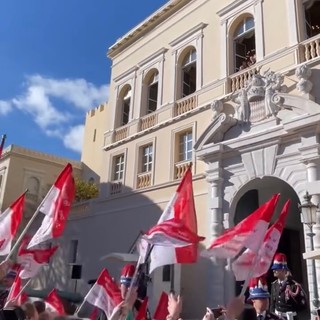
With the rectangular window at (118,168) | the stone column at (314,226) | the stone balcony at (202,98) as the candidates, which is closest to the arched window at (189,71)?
the stone balcony at (202,98)

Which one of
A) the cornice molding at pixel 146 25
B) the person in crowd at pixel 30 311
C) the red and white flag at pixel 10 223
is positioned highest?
the cornice molding at pixel 146 25

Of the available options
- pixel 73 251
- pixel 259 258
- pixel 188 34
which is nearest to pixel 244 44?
pixel 188 34

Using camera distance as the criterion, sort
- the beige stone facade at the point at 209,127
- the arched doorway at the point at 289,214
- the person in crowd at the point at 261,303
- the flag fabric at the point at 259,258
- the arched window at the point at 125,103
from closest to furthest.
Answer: the person in crowd at the point at 261,303, the flag fabric at the point at 259,258, the beige stone facade at the point at 209,127, the arched doorway at the point at 289,214, the arched window at the point at 125,103

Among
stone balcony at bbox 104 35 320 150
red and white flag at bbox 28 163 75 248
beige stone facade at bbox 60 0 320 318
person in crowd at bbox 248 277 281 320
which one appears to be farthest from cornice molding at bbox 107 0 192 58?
person in crowd at bbox 248 277 281 320

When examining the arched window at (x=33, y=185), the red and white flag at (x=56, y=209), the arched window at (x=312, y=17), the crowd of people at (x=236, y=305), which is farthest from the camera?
the arched window at (x=33, y=185)

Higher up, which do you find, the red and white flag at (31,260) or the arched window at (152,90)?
the arched window at (152,90)

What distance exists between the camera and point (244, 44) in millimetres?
14414

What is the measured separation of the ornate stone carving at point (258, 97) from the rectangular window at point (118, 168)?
6.48 meters

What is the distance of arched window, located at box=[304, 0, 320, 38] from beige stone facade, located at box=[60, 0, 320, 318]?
4 cm

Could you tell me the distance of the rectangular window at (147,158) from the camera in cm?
1589

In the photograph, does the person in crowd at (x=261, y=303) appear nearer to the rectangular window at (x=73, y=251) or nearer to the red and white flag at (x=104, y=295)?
the red and white flag at (x=104, y=295)

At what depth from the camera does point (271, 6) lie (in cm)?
1285

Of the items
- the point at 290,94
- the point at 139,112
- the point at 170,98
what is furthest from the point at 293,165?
the point at 139,112

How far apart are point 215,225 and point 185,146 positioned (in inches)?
149
